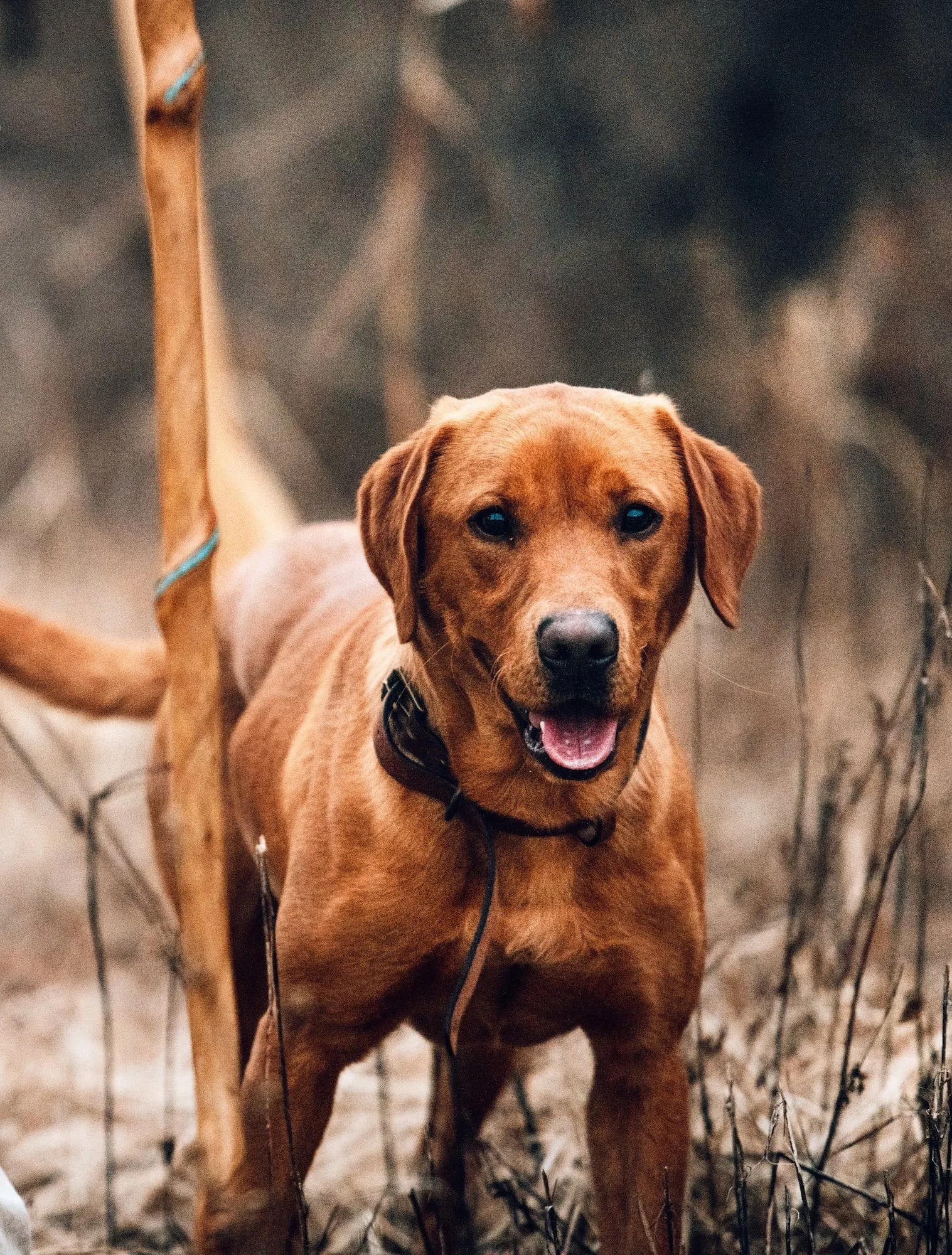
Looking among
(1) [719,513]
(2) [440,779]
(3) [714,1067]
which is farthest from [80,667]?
(3) [714,1067]

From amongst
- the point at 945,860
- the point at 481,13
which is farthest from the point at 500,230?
the point at 945,860

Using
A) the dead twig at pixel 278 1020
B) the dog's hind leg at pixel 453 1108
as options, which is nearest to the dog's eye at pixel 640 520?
the dead twig at pixel 278 1020

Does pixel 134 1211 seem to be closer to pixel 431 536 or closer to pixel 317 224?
pixel 431 536

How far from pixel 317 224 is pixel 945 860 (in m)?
6.66

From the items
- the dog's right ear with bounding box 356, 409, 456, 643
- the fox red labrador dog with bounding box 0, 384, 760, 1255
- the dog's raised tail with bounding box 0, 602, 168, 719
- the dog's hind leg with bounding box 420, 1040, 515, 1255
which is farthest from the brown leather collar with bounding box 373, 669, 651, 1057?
the dog's raised tail with bounding box 0, 602, 168, 719

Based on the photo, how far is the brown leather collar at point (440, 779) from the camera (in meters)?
2.94

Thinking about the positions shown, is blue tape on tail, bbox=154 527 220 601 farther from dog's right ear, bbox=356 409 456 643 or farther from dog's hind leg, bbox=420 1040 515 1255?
dog's hind leg, bbox=420 1040 515 1255

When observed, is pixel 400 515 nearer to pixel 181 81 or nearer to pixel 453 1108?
pixel 181 81

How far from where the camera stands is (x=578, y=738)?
9.19 feet

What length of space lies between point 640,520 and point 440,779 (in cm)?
60

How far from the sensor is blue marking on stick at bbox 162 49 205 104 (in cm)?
251

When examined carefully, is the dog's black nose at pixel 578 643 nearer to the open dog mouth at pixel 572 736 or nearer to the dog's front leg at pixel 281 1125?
the open dog mouth at pixel 572 736

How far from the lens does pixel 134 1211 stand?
421 centimetres

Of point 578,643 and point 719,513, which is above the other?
point 719,513
